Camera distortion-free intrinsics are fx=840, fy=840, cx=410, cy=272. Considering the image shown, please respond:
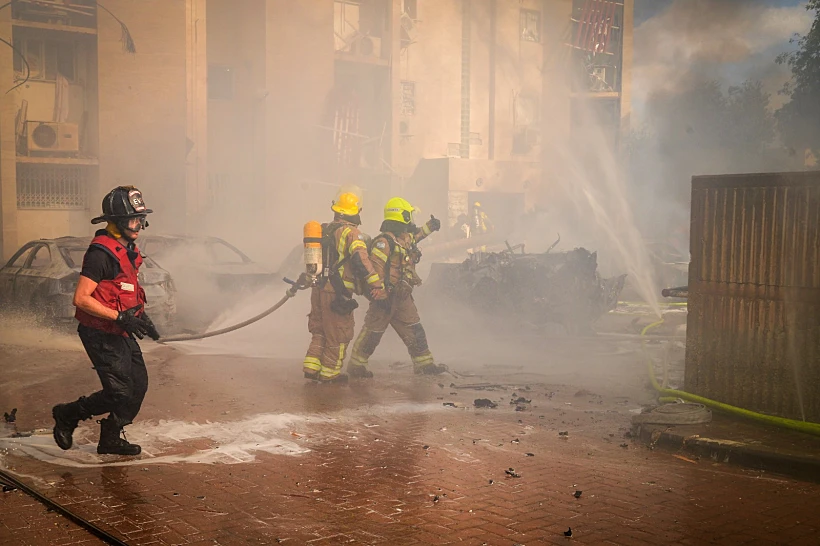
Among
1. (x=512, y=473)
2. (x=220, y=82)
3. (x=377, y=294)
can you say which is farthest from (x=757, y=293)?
(x=220, y=82)

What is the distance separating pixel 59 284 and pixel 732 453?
9.03 m

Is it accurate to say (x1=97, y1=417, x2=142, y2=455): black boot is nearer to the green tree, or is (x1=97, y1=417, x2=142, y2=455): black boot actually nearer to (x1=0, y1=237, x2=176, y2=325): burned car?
(x1=0, y1=237, x2=176, y2=325): burned car

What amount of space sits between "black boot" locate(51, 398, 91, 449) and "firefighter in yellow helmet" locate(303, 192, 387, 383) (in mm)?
3593

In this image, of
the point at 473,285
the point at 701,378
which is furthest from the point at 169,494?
the point at 473,285

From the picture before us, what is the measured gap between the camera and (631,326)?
50.0 ft

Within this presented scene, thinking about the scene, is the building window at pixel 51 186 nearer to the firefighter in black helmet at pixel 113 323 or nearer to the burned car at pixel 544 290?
the burned car at pixel 544 290

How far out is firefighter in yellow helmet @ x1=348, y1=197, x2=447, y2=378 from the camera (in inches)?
376

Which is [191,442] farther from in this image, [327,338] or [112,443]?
[327,338]

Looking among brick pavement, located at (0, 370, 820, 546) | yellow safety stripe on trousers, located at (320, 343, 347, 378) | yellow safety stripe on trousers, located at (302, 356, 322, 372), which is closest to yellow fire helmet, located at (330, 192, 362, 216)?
yellow safety stripe on trousers, located at (320, 343, 347, 378)

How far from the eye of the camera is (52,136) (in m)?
22.0

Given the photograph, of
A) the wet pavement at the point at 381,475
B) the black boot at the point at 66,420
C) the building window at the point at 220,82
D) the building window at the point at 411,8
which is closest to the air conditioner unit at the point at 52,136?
the building window at the point at 220,82

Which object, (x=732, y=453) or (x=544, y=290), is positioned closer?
(x=732, y=453)

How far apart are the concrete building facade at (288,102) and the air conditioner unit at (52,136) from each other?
58mm

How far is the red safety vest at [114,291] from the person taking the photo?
5543mm
